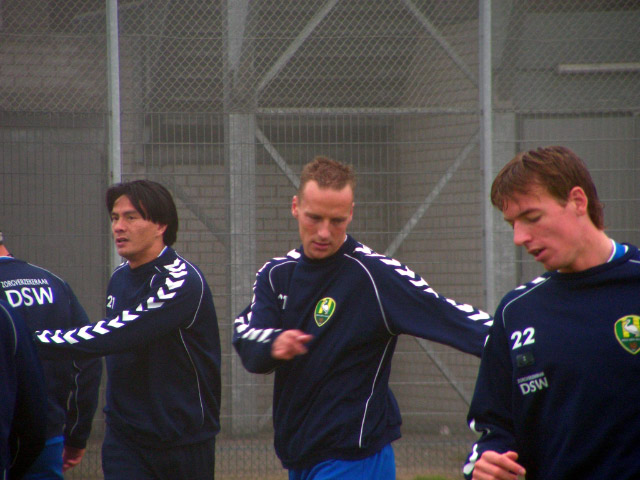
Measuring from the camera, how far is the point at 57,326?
4.30 metres

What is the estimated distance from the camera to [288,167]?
672cm

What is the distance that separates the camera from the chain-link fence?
6.54 metres

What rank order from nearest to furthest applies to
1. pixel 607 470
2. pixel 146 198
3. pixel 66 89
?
pixel 607 470 → pixel 146 198 → pixel 66 89

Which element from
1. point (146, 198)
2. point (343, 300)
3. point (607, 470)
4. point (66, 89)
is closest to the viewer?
point (607, 470)

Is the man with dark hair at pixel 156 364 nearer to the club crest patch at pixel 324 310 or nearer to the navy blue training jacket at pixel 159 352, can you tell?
the navy blue training jacket at pixel 159 352

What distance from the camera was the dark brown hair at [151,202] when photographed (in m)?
4.29

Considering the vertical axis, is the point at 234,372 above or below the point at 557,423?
below

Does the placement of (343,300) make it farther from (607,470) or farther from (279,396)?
(607,470)

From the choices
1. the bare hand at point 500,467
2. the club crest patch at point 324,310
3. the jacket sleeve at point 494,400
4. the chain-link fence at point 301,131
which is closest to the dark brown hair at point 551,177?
the jacket sleeve at point 494,400

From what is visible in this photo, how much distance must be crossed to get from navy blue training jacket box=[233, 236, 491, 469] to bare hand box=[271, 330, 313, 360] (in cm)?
17

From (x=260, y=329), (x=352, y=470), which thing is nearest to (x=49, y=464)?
(x=260, y=329)

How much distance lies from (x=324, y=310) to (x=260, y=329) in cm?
28

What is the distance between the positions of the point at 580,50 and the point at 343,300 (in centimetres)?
449

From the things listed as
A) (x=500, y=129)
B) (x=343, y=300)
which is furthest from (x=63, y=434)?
(x=500, y=129)
